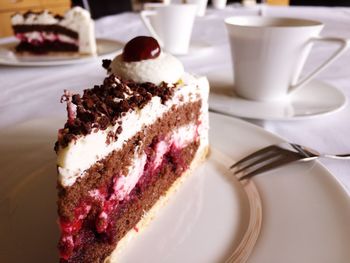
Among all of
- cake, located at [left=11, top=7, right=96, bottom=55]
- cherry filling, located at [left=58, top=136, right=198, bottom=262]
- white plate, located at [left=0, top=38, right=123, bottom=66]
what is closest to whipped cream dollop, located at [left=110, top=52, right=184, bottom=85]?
cherry filling, located at [left=58, top=136, right=198, bottom=262]

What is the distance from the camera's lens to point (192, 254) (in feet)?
2.52

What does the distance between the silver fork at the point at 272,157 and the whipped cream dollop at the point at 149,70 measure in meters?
0.30

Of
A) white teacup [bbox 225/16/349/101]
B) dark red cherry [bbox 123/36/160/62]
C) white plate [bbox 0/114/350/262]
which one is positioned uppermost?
dark red cherry [bbox 123/36/160/62]

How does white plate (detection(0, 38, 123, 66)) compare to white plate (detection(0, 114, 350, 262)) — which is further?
white plate (detection(0, 38, 123, 66))

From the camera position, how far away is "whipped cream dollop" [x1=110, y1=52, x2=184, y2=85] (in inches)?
37.5

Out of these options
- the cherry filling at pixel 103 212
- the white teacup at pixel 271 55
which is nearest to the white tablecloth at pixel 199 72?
the white teacup at pixel 271 55

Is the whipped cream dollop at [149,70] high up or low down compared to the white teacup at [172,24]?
up

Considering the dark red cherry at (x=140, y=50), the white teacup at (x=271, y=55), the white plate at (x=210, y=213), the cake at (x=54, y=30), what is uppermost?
the dark red cherry at (x=140, y=50)

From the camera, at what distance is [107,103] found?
0.82 metres

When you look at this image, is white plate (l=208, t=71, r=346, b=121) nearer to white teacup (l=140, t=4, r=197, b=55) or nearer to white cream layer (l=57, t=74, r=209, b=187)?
white cream layer (l=57, t=74, r=209, b=187)

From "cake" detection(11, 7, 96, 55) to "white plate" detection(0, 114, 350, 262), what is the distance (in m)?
1.17

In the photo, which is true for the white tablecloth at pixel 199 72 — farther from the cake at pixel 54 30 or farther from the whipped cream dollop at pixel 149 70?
the whipped cream dollop at pixel 149 70

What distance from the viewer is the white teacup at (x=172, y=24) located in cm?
173

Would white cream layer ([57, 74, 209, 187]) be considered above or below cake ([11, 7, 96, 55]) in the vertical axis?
above
